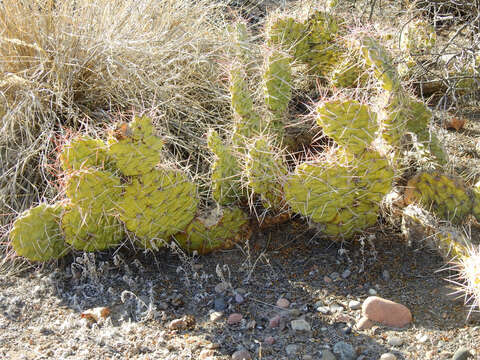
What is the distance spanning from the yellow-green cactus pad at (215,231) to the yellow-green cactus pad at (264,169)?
21cm

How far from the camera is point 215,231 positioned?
8.39ft

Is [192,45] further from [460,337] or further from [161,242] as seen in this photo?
[460,337]

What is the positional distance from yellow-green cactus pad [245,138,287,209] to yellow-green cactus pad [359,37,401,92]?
61cm

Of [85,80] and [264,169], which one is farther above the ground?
[85,80]

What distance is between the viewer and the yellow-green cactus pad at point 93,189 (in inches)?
86.0

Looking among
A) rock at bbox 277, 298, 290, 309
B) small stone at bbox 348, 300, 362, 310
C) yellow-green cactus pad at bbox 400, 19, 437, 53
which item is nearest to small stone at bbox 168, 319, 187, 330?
rock at bbox 277, 298, 290, 309

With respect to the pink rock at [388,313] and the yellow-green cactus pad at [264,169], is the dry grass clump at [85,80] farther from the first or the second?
the pink rock at [388,313]

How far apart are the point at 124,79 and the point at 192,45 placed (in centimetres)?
55

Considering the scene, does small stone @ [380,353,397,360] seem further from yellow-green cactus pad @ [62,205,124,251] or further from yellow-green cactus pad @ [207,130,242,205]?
yellow-green cactus pad @ [62,205,124,251]

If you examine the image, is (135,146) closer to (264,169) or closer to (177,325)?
(264,169)

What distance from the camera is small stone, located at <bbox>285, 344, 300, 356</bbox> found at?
1.94m

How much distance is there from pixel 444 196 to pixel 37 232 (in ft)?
5.78

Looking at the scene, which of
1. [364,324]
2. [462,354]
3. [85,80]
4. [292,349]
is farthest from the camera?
[85,80]

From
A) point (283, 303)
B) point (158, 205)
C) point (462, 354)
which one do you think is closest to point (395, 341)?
point (462, 354)
